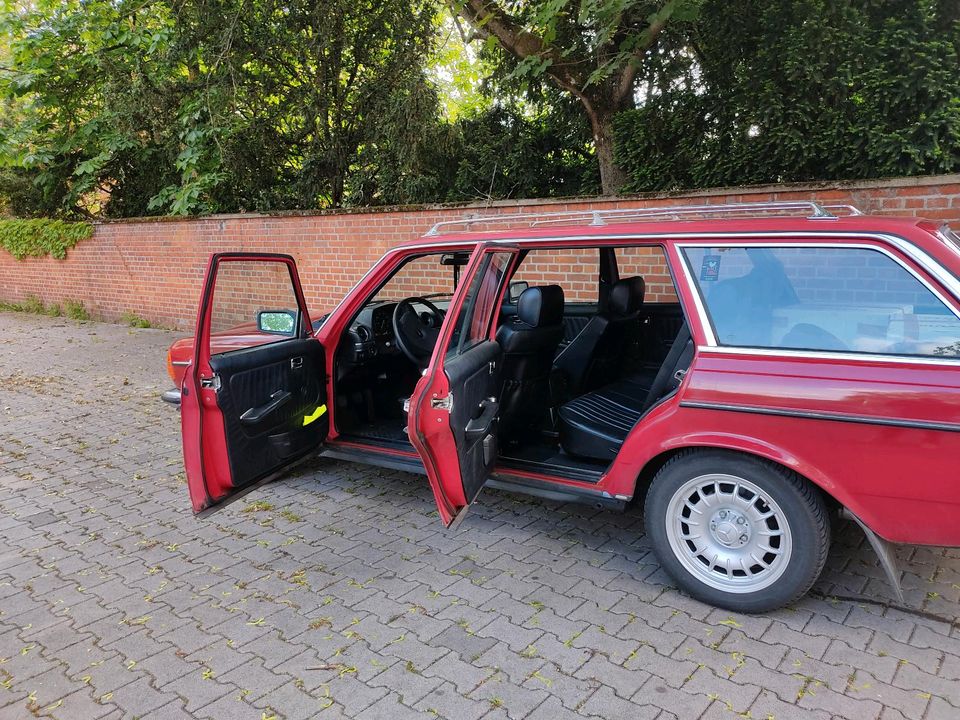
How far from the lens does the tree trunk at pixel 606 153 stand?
23.2 ft

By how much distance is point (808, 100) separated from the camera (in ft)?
18.1

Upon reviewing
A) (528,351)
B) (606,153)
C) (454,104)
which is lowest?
(528,351)

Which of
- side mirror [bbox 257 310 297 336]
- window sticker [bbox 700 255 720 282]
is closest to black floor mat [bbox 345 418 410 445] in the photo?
side mirror [bbox 257 310 297 336]

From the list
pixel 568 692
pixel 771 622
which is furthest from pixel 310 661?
pixel 771 622

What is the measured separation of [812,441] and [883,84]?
3914 mm

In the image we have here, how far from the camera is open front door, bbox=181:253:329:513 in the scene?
10.8ft

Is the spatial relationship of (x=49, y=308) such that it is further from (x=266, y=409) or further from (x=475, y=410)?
(x=475, y=410)

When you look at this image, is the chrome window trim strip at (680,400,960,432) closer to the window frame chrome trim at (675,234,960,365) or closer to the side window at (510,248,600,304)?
the window frame chrome trim at (675,234,960,365)

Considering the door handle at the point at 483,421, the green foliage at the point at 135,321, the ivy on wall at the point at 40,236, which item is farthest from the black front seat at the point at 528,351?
the ivy on wall at the point at 40,236

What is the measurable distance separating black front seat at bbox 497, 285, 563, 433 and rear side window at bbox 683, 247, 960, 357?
1067 millimetres

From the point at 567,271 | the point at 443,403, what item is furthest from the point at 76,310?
the point at 443,403

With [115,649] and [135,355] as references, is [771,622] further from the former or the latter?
[135,355]

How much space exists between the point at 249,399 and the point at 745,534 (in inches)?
101

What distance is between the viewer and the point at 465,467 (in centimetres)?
319
